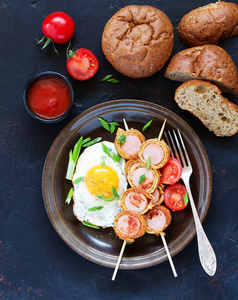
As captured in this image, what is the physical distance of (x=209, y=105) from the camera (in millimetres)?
3074

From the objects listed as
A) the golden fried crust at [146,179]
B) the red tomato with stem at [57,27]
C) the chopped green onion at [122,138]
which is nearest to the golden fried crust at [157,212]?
the golden fried crust at [146,179]

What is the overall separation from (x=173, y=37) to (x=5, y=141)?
2.07 metres

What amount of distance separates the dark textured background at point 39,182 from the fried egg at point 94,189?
436 millimetres

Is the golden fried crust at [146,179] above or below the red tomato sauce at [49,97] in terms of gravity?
below

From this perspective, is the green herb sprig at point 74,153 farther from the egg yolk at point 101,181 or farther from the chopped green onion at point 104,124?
the egg yolk at point 101,181

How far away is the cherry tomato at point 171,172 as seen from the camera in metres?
3.04

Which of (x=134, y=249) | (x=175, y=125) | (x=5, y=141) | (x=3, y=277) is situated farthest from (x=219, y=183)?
(x=3, y=277)

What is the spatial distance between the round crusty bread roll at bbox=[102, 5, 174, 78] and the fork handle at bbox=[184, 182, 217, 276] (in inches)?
54.3

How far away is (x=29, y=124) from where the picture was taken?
3.32m

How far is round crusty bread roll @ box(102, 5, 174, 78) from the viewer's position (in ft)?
9.64

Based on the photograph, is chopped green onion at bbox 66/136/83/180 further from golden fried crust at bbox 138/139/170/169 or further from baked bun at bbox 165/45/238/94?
baked bun at bbox 165/45/238/94

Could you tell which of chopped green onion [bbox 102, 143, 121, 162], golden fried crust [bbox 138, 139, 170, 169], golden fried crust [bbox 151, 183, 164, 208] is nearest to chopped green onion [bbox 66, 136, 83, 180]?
chopped green onion [bbox 102, 143, 121, 162]

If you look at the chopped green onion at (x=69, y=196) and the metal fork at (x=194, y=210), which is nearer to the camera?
the metal fork at (x=194, y=210)

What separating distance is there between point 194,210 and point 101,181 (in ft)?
3.14
